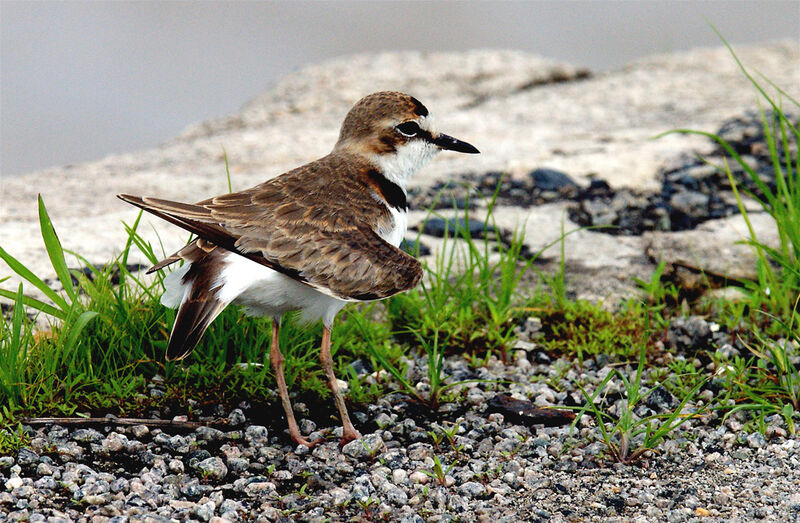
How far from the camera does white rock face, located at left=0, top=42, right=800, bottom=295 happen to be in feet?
19.2

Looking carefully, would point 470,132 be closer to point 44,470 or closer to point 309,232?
point 309,232

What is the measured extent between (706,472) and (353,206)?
174cm

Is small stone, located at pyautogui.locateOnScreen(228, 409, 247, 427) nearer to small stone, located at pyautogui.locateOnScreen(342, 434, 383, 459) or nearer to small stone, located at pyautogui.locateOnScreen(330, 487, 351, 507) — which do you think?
small stone, located at pyautogui.locateOnScreen(342, 434, 383, 459)

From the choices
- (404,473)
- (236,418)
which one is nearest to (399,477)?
(404,473)

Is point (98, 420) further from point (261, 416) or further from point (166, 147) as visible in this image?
point (166, 147)

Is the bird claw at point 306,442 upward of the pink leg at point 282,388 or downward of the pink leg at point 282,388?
downward

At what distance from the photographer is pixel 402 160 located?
423 cm

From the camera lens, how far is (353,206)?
12.6ft

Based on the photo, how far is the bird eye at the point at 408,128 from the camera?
4191mm

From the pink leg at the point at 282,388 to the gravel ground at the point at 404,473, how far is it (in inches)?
2.3

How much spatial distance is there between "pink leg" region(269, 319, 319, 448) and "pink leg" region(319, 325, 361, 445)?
0.43 ft

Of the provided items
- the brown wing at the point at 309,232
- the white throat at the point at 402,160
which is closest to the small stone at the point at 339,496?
the brown wing at the point at 309,232

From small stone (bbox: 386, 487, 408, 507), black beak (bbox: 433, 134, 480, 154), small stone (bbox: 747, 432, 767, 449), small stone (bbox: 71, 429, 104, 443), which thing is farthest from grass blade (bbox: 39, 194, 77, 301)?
small stone (bbox: 747, 432, 767, 449)

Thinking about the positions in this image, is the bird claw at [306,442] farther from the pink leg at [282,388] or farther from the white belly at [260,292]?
the white belly at [260,292]
